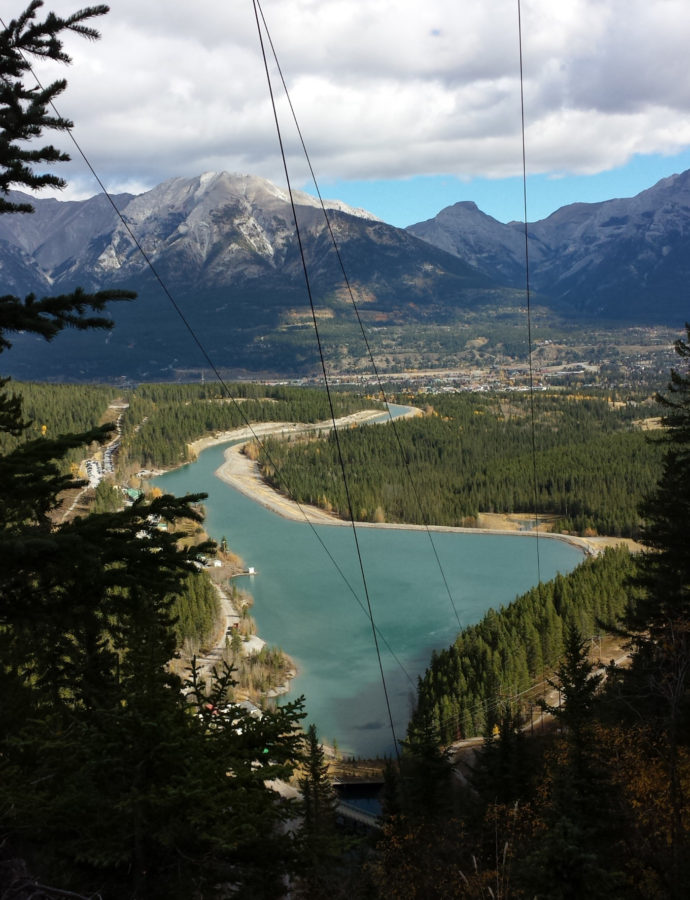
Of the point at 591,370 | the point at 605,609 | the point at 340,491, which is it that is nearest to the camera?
the point at 605,609

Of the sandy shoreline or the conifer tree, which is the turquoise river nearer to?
the sandy shoreline

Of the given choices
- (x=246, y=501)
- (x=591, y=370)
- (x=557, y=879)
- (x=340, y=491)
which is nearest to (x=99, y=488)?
(x=246, y=501)

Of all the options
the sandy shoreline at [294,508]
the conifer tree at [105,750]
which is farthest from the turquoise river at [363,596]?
the conifer tree at [105,750]

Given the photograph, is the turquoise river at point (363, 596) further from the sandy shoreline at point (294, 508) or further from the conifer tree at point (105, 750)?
the conifer tree at point (105, 750)

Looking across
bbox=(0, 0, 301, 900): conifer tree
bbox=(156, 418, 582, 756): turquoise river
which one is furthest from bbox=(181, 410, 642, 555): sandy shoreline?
bbox=(0, 0, 301, 900): conifer tree

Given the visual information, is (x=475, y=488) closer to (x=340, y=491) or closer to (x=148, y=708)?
(x=340, y=491)
